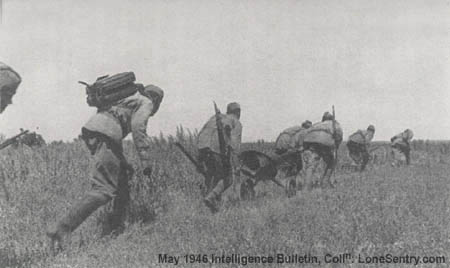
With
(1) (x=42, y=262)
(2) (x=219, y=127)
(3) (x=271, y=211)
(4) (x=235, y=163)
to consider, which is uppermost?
(2) (x=219, y=127)

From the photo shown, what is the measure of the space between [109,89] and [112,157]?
77 cm

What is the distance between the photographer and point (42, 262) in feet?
14.4

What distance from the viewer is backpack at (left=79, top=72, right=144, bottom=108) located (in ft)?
18.0

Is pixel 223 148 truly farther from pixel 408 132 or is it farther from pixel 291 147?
pixel 408 132

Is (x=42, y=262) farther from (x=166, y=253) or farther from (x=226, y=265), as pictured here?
(x=226, y=265)

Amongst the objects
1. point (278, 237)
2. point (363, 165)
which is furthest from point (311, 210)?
point (363, 165)

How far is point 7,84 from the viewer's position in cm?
449

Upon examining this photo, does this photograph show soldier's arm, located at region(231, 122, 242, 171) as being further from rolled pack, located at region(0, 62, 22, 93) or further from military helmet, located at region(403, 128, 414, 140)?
military helmet, located at region(403, 128, 414, 140)

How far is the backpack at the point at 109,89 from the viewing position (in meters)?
5.48

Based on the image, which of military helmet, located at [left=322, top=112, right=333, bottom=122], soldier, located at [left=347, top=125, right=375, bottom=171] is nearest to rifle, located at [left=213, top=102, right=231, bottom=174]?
military helmet, located at [left=322, top=112, right=333, bottom=122]

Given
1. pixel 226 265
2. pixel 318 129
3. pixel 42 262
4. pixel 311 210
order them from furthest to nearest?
pixel 318 129
pixel 311 210
pixel 42 262
pixel 226 265

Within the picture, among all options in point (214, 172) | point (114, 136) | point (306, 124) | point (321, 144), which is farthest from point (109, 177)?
point (306, 124)

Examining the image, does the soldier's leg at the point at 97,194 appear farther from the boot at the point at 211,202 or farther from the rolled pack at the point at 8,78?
the boot at the point at 211,202

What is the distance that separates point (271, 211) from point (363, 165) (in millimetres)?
9692
